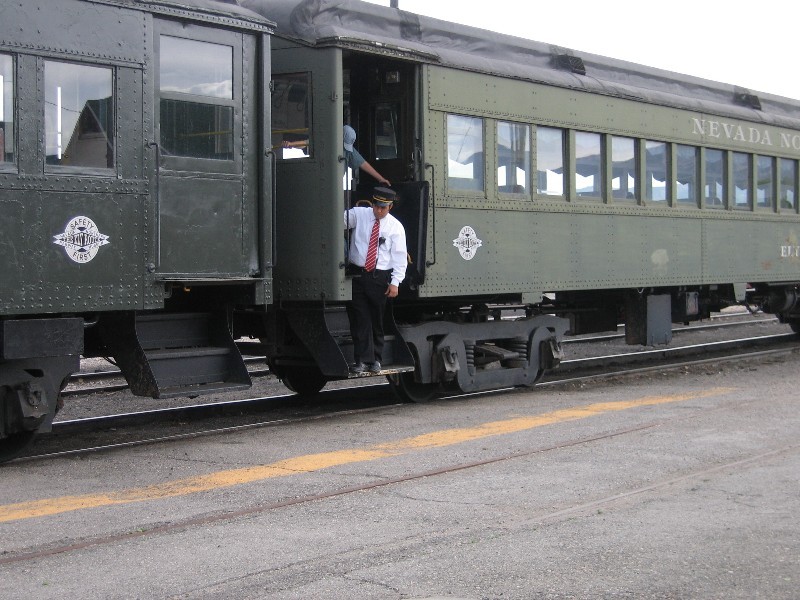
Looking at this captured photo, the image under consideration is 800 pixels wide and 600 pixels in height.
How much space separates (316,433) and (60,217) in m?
2.73

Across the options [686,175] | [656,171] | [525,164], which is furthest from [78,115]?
Result: [686,175]

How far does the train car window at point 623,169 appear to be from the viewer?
1257 centimetres

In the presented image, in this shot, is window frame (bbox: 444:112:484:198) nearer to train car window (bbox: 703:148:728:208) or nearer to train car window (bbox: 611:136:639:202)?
train car window (bbox: 611:136:639:202)

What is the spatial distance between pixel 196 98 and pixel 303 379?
12.0ft

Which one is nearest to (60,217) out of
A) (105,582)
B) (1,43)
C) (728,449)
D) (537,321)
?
(1,43)

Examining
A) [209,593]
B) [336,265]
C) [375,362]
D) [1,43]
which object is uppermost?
[1,43]

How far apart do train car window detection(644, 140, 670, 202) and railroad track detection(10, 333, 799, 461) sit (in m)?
2.16

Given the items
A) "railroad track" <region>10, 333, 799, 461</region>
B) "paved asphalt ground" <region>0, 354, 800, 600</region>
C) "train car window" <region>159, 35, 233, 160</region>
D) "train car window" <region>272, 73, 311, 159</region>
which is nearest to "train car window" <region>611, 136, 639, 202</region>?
"railroad track" <region>10, 333, 799, 461</region>

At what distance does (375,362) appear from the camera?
9805 mm

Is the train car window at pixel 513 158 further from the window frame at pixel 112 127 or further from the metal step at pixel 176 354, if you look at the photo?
the window frame at pixel 112 127

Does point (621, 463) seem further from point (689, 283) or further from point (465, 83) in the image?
point (689, 283)

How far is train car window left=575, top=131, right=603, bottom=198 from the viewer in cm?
1209

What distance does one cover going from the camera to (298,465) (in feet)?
25.2

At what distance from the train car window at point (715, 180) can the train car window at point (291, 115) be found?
6.28 meters
